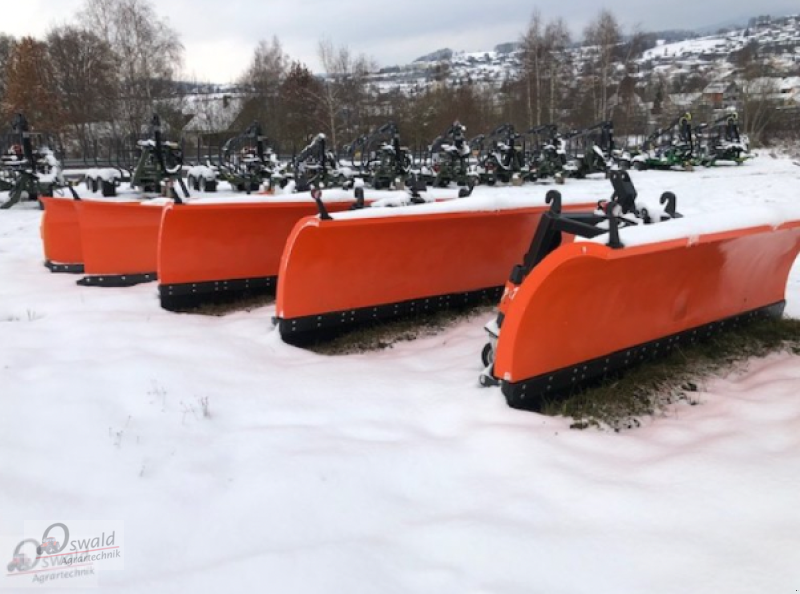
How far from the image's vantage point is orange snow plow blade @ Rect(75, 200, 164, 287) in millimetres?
5875

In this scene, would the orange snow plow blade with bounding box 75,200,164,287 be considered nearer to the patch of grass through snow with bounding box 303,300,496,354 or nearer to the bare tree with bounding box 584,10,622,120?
the patch of grass through snow with bounding box 303,300,496,354

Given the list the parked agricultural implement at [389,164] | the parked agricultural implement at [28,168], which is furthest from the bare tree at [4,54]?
the parked agricultural implement at [389,164]

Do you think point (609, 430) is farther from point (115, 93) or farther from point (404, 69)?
point (404, 69)

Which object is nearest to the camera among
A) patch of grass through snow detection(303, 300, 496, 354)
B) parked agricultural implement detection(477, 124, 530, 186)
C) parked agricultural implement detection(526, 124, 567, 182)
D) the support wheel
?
the support wheel

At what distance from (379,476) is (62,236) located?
20.1 feet

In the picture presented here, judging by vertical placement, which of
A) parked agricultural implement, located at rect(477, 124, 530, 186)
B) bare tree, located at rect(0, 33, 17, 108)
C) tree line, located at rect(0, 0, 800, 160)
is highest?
bare tree, located at rect(0, 33, 17, 108)

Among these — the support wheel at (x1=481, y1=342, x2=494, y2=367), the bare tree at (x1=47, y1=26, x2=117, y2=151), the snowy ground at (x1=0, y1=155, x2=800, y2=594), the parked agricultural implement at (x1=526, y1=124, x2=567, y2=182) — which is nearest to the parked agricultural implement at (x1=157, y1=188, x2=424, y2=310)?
the snowy ground at (x1=0, y1=155, x2=800, y2=594)

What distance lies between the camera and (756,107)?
116 ft

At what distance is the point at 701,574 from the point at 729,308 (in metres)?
2.62

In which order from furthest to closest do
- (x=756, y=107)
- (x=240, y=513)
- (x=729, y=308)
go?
(x=756, y=107)
(x=729, y=308)
(x=240, y=513)

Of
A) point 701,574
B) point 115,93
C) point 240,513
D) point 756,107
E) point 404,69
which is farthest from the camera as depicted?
point 404,69

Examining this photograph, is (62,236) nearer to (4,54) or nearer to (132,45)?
(132,45)

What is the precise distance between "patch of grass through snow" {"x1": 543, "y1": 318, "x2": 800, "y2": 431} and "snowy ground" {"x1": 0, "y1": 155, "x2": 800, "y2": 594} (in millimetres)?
107

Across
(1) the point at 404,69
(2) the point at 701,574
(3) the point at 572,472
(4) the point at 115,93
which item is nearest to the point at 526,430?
(3) the point at 572,472
